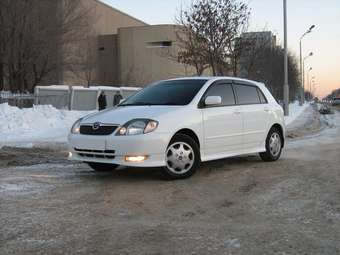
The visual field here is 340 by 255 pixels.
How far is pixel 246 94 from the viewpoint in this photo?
10.7m

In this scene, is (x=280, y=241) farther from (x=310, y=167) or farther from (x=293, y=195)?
(x=310, y=167)

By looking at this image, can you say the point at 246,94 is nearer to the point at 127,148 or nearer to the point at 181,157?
the point at 181,157

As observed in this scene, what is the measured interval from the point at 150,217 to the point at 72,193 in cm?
176

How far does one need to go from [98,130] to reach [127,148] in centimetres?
61

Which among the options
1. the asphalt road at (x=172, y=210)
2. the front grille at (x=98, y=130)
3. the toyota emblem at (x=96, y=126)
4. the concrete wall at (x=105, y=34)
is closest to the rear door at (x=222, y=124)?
the asphalt road at (x=172, y=210)

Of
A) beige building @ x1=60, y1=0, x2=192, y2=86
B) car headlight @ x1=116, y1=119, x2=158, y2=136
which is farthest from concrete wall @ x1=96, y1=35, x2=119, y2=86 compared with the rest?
car headlight @ x1=116, y1=119, x2=158, y2=136

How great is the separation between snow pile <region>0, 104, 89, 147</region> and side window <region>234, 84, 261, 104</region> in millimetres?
6695

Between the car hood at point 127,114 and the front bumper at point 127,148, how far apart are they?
278 millimetres

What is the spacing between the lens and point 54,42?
4391cm

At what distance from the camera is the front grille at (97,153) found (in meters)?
8.47

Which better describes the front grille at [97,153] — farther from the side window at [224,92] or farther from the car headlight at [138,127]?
the side window at [224,92]

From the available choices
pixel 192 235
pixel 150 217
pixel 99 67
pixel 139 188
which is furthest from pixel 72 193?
pixel 99 67

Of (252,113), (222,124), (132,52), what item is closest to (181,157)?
(222,124)

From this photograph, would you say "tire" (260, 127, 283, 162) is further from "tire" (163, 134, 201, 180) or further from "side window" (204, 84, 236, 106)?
"tire" (163, 134, 201, 180)
